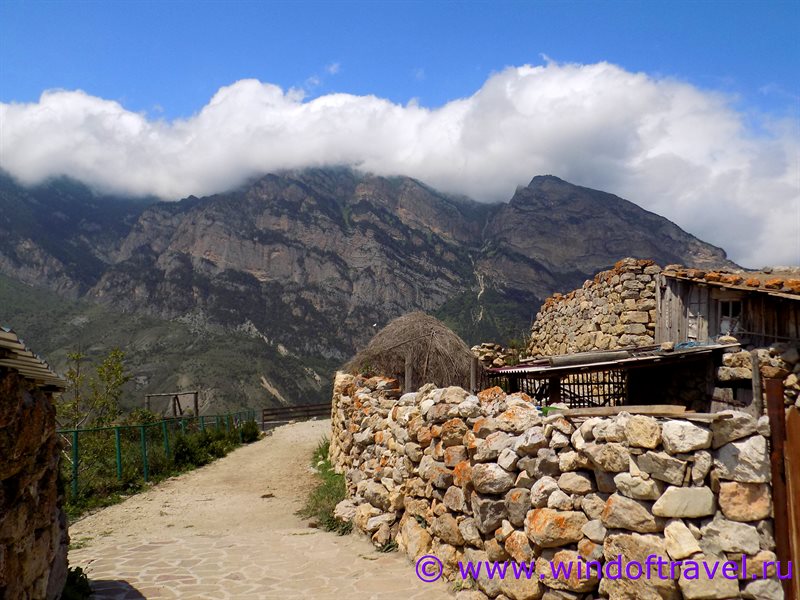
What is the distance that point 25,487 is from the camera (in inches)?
148

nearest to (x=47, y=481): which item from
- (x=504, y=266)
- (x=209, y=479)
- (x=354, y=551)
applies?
(x=354, y=551)

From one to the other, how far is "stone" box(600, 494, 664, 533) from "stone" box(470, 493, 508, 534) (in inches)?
44.3

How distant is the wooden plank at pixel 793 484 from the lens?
3.43m

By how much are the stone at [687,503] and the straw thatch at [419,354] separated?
26.4 feet

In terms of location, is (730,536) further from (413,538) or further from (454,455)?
(413,538)

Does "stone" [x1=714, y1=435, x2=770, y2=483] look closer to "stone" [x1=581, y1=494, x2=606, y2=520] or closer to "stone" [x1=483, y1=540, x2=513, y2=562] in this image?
"stone" [x1=581, y1=494, x2=606, y2=520]

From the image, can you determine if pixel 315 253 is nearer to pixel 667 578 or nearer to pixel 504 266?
pixel 504 266

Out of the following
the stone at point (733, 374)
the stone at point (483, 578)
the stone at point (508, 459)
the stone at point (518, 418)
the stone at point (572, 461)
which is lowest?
the stone at point (483, 578)

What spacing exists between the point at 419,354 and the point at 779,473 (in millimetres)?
9324

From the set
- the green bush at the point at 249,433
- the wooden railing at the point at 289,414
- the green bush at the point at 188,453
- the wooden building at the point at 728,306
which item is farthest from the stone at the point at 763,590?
the wooden railing at the point at 289,414

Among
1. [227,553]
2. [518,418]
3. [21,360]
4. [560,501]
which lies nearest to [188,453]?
[227,553]

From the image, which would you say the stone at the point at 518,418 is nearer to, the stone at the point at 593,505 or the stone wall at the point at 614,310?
the stone at the point at 593,505

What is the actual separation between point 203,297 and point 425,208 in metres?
42.4

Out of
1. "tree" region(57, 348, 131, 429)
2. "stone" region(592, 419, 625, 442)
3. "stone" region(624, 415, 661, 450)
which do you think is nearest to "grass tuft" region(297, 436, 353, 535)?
"stone" region(592, 419, 625, 442)
